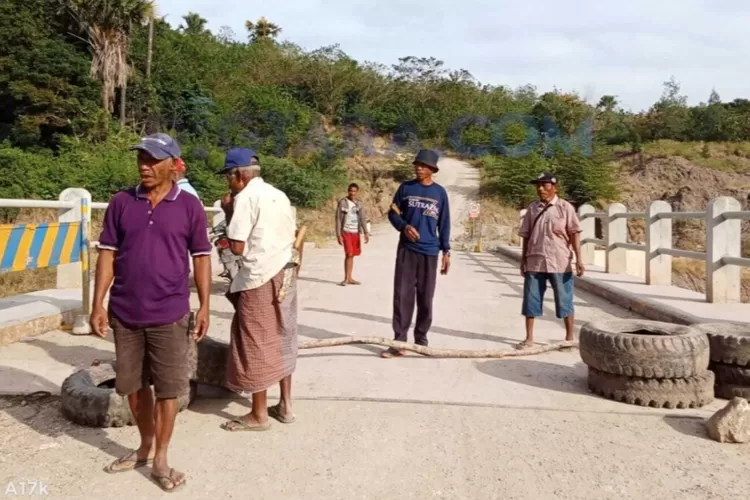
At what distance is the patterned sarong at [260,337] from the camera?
3742 mm

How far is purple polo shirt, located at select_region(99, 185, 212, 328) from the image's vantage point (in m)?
2.97

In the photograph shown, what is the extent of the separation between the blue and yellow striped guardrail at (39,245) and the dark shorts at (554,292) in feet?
15.3

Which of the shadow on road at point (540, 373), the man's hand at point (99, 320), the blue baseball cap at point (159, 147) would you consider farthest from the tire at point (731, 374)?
the man's hand at point (99, 320)

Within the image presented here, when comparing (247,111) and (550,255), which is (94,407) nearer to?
(550,255)

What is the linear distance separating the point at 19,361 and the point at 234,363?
8.26 feet

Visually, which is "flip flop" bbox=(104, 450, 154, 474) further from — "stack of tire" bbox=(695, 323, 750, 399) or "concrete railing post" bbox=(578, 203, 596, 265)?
"concrete railing post" bbox=(578, 203, 596, 265)

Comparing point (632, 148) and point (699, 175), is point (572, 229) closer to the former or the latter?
point (699, 175)

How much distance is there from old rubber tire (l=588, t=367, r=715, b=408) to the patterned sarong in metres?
2.28

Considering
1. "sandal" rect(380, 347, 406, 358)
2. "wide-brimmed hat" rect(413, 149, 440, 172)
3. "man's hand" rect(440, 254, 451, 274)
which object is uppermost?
"wide-brimmed hat" rect(413, 149, 440, 172)

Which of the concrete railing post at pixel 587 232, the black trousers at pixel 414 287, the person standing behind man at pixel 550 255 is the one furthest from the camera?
the concrete railing post at pixel 587 232

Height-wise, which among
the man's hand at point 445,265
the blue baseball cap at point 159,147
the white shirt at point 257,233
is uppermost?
the blue baseball cap at point 159,147

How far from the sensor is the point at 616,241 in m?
12.0

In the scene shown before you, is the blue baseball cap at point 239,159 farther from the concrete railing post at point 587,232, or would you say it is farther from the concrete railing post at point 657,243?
the concrete railing post at point 587,232

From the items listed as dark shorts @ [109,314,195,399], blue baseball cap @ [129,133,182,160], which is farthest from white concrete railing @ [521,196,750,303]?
dark shorts @ [109,314,195,399]
